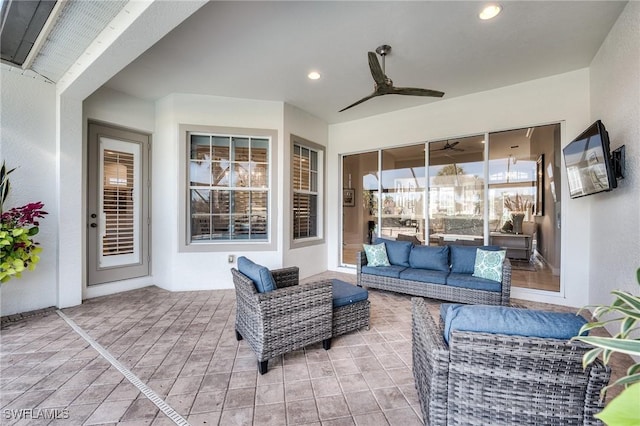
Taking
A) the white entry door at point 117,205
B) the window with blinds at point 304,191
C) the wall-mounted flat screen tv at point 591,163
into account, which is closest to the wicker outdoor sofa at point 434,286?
the wall-mounted flat screen tv at point 591,163

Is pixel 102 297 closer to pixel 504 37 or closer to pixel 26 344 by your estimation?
pixel 26 344

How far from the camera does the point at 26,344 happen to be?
8.55 feet

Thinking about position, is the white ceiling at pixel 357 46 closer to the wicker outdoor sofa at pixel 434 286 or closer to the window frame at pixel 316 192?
the window frame at pixel 316 192

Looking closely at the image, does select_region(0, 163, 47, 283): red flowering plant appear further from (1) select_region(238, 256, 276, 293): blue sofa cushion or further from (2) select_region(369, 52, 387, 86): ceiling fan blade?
(2) select_region(369, 52, 387, 86): ceiling fan blade

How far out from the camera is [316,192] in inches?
226

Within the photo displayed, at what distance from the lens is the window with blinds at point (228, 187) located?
453cm

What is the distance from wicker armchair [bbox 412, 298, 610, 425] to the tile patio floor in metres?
0.49

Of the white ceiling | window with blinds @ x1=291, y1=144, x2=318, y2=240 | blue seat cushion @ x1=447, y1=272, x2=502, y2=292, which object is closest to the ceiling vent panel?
the white ceiling

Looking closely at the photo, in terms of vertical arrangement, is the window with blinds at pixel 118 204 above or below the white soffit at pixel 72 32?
below

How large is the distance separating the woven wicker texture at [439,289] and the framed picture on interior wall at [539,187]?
148 cm

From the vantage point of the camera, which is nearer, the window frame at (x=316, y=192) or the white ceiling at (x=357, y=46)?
the white ceiling at (x=357, y=46)

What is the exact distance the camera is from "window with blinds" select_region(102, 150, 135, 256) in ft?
13.9

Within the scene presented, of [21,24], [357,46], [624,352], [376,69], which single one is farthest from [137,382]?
[357,46]

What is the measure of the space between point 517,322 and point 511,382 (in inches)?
11.3
